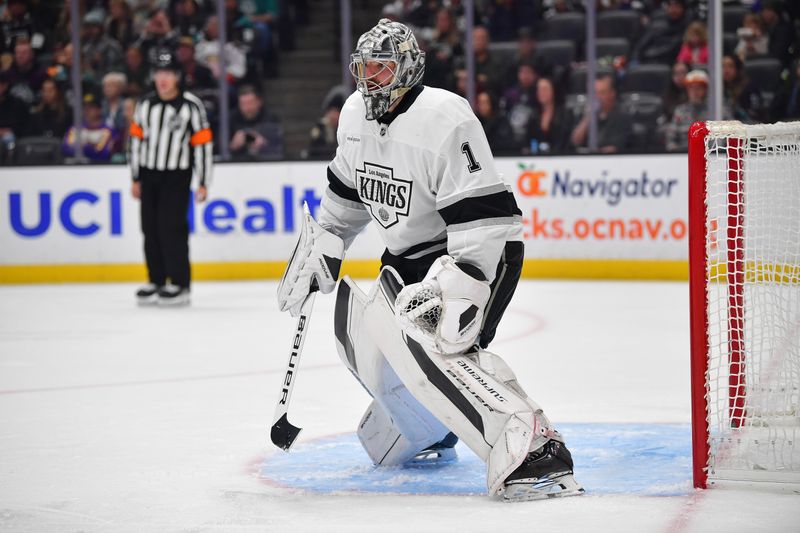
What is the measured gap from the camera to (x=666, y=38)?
8.59m

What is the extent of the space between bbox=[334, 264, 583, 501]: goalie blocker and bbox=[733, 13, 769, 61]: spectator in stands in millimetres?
5688

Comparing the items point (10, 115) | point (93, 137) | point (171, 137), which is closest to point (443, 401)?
point (171, 137)

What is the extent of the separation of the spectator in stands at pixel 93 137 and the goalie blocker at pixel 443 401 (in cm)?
579

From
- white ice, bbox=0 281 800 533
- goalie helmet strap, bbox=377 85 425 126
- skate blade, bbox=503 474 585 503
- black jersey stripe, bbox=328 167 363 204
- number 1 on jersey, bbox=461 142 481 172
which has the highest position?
goalie helmet strap, bbox=377 85 425 126

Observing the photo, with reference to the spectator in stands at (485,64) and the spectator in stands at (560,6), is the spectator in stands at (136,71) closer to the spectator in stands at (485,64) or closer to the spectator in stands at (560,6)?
the spectator in stands at (485,64)

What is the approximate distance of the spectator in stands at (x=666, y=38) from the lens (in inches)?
333

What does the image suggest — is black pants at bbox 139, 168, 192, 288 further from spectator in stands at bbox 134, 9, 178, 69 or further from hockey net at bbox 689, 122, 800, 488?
hockey net at bbox 689, 122, 800, 488

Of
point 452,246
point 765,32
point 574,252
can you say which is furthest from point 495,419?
point 765,32

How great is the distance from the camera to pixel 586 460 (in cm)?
335

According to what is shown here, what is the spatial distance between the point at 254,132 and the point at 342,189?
217 inches

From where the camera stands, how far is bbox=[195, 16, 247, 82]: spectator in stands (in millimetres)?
9203

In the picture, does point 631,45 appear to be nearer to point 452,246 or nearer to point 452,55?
point 452,55

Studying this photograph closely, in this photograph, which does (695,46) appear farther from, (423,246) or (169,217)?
(423,246)

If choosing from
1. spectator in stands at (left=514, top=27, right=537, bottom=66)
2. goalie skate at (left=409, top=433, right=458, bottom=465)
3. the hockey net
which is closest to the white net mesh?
the hockey net
